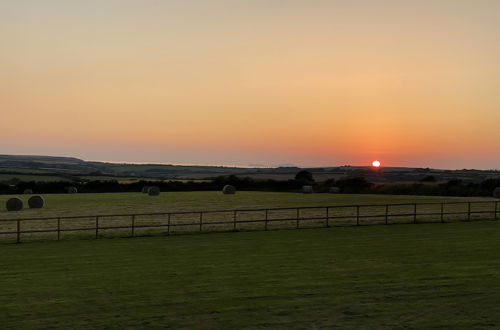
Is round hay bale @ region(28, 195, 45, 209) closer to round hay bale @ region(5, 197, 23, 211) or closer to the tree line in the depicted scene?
round hay bale @ region(5, 197, 23, 211)

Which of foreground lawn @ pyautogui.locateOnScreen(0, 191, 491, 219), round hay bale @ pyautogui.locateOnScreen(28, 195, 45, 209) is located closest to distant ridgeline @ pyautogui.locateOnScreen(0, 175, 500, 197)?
foreground lawn @ pyautogui.locateOnScreen(0, 191, 491, 219)

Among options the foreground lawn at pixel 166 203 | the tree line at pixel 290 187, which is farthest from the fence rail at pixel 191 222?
the tree line at pixel 290 187

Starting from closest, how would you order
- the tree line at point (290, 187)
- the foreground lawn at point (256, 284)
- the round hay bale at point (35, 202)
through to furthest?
the foreground lawn at point (256, 284)
the round hay bale at point (35, 202)
the tree line at point (290, 187)

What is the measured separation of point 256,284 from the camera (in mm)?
14797

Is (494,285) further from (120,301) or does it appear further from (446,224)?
(446,224)

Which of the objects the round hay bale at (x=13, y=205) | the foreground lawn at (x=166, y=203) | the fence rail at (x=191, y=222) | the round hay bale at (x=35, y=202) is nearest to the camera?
the fence rail at (x=191, y=222)

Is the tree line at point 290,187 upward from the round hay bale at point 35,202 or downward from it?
upward

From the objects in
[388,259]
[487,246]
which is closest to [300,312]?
[388,259]

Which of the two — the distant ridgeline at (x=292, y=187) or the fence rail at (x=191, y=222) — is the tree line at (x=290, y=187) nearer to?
the distant ridgeline at (x=292, y=187)

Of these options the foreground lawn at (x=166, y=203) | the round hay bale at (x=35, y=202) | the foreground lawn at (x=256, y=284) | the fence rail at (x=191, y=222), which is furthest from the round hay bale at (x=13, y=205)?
the foreground lawn at (x=256, y=284)

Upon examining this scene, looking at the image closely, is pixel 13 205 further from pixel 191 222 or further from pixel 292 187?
pixel 292 187

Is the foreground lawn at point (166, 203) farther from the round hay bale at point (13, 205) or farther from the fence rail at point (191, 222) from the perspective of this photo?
the fence rail at point (191, 222)

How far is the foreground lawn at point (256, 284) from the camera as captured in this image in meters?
11.2

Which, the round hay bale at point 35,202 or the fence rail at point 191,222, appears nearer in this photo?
the fence rail at point 191,222
